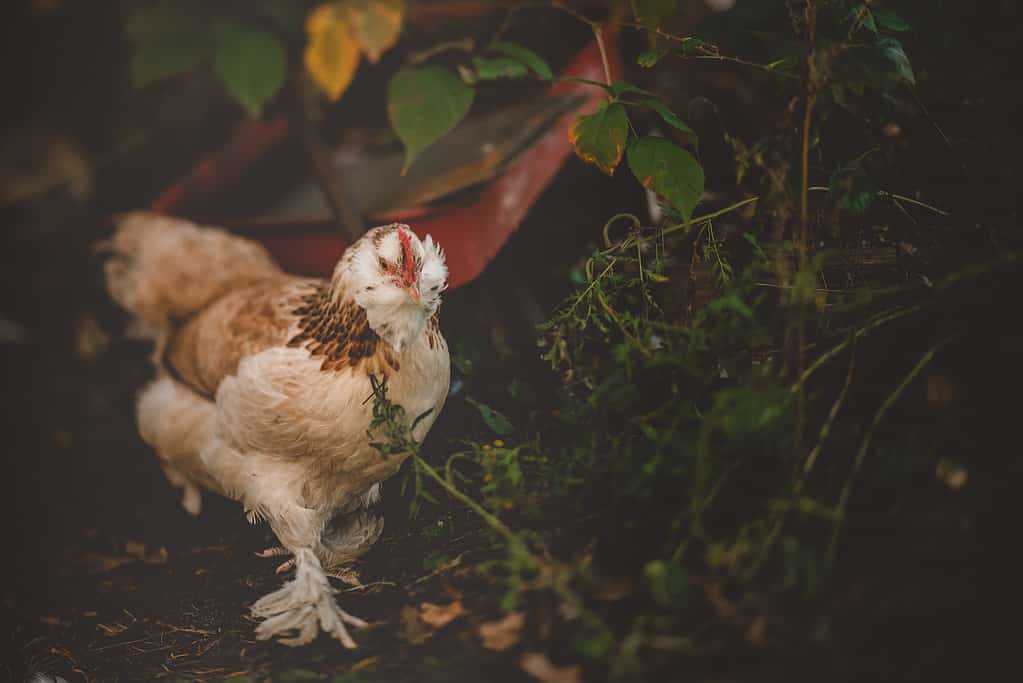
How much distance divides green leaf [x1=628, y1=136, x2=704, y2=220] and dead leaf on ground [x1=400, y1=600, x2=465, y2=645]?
621 millimetres

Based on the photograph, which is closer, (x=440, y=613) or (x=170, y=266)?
(x=440, y=613)

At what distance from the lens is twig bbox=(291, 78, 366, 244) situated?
53.0 inches

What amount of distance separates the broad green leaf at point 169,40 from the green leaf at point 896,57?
1.10 metres

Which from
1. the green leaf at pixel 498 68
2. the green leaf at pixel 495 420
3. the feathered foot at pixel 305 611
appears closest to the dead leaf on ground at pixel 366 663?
the feathered foot at pixel 305 611

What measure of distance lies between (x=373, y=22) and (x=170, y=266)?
2.02 feet

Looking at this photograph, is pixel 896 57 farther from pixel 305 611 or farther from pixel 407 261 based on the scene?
pixel 305 611

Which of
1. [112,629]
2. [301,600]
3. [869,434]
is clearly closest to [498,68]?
[869,434]

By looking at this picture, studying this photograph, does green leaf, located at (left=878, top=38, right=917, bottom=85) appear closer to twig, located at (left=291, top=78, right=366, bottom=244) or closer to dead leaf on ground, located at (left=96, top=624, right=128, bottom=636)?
twig, located at (left=291, top=78, right=366, bottom=244)

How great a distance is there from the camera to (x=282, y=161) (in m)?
1.64

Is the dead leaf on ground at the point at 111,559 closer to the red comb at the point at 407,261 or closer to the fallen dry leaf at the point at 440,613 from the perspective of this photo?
the fallen dry leaf at the point at 440,613

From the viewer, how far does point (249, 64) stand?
4.37 feet

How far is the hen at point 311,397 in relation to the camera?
1.05 metres

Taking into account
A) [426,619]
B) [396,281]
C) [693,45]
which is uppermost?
[693,45]

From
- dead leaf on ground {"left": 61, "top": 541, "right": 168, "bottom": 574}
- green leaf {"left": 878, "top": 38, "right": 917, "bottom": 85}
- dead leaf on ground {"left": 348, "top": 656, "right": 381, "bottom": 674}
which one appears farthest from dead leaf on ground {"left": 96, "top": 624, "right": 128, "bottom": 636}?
green leaf {"left": 878, "top": 38, "right": 917, "bottom": 85}
